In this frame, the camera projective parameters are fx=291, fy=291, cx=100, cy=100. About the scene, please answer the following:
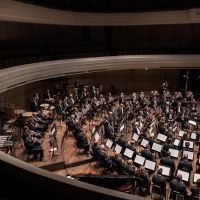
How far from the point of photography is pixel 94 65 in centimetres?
1792

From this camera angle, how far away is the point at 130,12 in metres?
19.4

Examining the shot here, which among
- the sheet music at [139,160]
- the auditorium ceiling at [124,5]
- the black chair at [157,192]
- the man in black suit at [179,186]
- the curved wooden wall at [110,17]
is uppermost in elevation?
the auditorium ceiling at [124,5]

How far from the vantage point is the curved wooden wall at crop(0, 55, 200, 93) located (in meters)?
13.5

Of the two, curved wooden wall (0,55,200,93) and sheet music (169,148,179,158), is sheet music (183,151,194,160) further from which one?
curved wooden wall (0,55,200,93)

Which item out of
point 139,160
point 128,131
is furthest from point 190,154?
point 128,131

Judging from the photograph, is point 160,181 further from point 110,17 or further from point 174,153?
point 110,17

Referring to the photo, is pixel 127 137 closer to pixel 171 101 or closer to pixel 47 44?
pixel 171 101

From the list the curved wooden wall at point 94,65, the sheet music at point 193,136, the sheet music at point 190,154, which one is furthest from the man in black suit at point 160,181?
the curved wooden wall at point 94,65

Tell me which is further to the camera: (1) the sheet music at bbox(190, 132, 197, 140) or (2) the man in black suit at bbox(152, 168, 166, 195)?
(1) the sheet music at bbox(190, 132, 197, 140)

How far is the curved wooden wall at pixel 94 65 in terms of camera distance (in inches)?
530

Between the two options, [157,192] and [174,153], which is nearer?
[157,192]

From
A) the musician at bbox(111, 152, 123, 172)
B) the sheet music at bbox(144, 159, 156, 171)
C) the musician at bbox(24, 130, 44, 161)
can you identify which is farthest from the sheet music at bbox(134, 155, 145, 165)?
the musician at bbox(24, 130, 44, 161)

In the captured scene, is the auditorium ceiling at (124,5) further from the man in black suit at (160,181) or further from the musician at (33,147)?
the man in black suit at (160,181)

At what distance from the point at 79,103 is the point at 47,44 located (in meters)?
5.59
